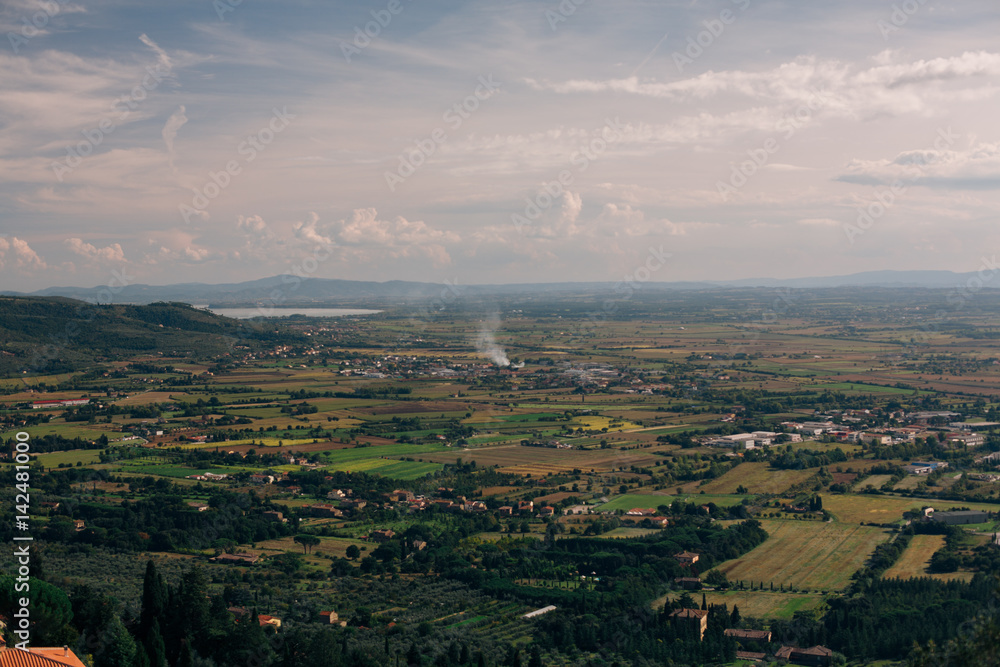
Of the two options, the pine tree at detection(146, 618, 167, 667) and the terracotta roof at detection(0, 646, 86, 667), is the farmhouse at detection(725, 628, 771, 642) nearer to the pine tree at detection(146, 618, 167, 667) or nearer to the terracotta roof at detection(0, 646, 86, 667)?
the pine tree at detection(146, 618, 167, 667)

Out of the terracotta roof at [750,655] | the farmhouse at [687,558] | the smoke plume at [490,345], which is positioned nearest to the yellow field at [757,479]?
the farmhouse at [687,558]

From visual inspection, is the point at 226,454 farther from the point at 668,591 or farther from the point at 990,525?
the point at 990,525

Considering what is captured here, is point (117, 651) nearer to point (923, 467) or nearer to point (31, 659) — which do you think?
point (31, 659)

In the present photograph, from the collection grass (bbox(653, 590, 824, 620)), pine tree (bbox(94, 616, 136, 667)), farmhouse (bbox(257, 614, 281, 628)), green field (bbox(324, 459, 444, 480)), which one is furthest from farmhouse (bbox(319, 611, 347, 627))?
green field (bbox(324, 459, 444, 480))

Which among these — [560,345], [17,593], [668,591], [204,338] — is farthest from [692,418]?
[204,338]

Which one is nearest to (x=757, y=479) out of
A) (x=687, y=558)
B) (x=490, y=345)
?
(x=687, y=558)
